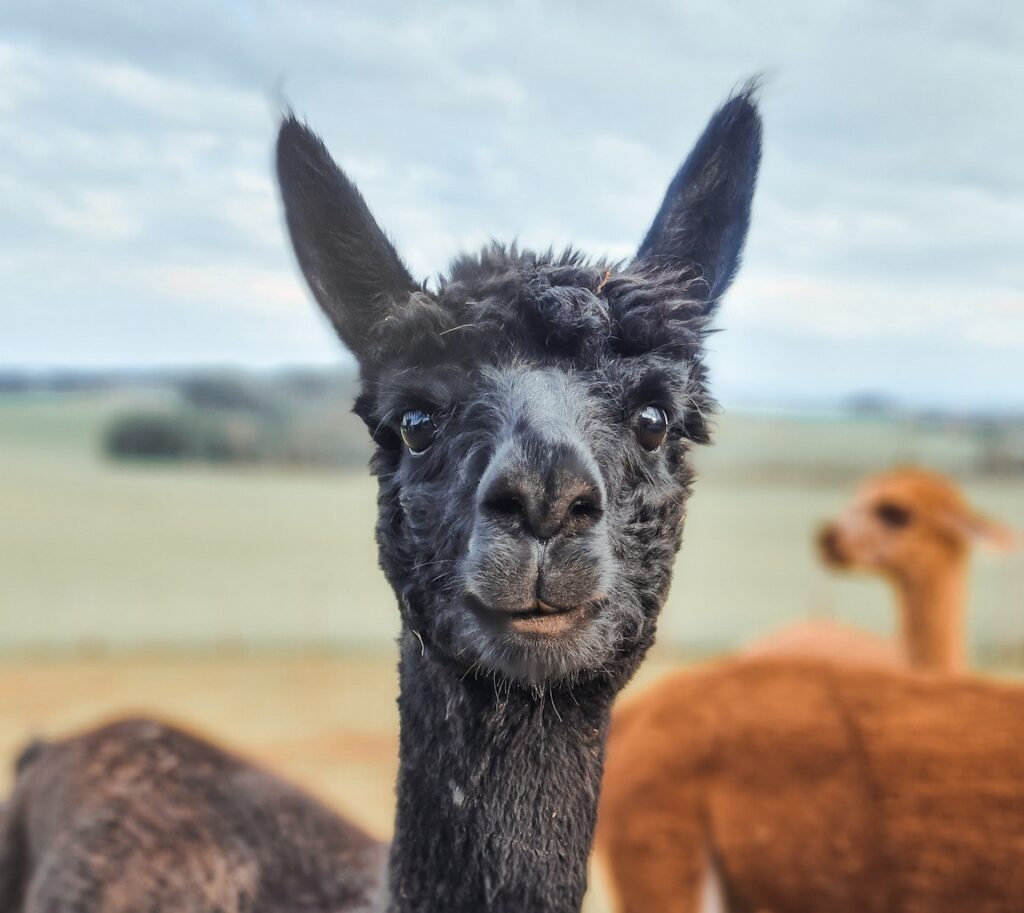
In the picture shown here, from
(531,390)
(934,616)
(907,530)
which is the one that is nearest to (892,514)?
(907,530)

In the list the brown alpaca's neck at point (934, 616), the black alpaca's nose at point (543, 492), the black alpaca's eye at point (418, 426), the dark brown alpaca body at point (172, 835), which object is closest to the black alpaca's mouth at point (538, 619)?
the black alpaca's nose at point (543, 492)

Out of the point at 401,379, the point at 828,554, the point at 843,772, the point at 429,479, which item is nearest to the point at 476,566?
the point at 429,479

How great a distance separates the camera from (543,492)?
1.33m

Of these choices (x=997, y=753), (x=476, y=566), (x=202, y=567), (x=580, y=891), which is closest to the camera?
(x=476, y=566)

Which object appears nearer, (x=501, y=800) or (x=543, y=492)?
(x=543, y=492)

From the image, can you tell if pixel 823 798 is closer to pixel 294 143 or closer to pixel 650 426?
pixel 650 426

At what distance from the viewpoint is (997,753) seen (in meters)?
3.51

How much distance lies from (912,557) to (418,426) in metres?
5.34

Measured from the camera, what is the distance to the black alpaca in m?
1.38

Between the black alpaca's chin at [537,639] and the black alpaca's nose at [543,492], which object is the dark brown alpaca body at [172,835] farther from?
the black alpaca's nose at [543,492]

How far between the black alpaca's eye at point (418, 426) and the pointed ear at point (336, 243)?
0.13 meters

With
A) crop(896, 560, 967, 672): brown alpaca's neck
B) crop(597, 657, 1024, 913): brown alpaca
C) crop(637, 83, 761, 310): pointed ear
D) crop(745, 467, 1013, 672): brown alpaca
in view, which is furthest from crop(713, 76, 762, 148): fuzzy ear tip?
crop(896, 560, 967, 672): brown alpaca's neck

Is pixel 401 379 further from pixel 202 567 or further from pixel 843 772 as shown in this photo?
pixel 202 567

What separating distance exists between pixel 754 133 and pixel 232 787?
2.07 meters
